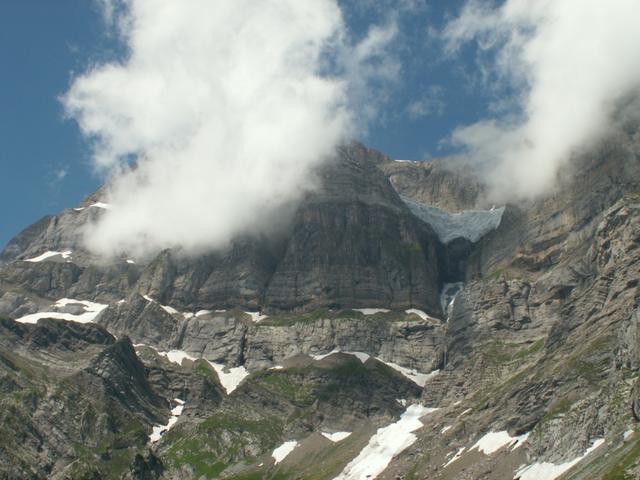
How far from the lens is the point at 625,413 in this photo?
6531 inches

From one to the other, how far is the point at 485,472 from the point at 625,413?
3848 centimetres

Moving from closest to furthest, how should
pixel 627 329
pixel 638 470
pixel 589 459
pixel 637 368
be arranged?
pixel 638 470 < pixel 589 459 < pixel 637 368 < pixel 627 329

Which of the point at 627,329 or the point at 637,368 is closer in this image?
the point at 637,368

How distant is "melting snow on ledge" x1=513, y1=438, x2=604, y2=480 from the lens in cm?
17025

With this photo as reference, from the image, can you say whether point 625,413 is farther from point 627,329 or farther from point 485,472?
point 485,472

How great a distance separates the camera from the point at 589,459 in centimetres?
16300

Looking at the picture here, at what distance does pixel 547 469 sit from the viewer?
176000 mm

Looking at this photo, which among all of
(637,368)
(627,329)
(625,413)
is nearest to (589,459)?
(625,413)

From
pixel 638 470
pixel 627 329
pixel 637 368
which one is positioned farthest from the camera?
pixel 627 329

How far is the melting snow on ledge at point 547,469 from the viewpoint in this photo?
17025cm

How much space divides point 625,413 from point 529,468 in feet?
84.5

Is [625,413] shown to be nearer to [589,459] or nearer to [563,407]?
[589,459]

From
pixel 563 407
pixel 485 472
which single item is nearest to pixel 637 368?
pixel 563 407

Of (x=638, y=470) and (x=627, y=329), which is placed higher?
(x=627, y=329)
